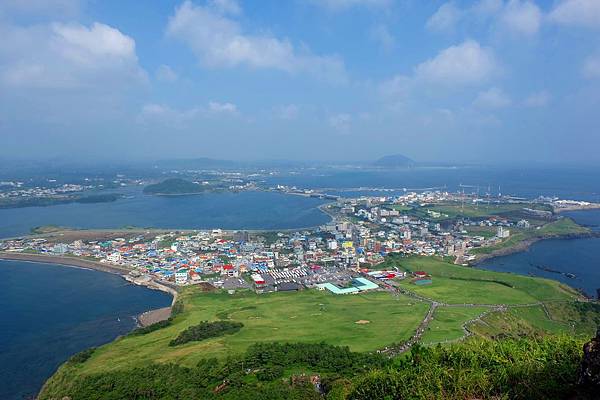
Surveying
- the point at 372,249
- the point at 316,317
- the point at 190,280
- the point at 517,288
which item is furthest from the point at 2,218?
the point at 517,288

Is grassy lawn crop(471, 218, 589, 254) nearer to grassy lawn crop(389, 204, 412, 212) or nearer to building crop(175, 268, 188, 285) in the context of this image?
grassy lawn crop(389, 204, 412, 212)

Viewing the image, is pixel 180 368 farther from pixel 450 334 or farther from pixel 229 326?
pixel 450 334

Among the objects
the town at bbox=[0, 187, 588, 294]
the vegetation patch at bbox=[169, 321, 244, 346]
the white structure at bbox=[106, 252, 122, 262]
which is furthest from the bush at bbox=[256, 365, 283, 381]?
the white structure at bbox=[106, 252, 122, 262]

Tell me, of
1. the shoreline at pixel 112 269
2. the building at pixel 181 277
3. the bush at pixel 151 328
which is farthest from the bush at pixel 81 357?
the building at pixel 181 277

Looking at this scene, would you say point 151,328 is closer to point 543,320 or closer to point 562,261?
point 543,320

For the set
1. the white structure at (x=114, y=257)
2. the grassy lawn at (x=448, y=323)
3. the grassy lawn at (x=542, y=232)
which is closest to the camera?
the grassy lawn at (x=448, y=323)

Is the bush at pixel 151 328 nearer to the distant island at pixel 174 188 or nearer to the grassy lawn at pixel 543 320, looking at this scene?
the grassy lawn at pixel 543 320
